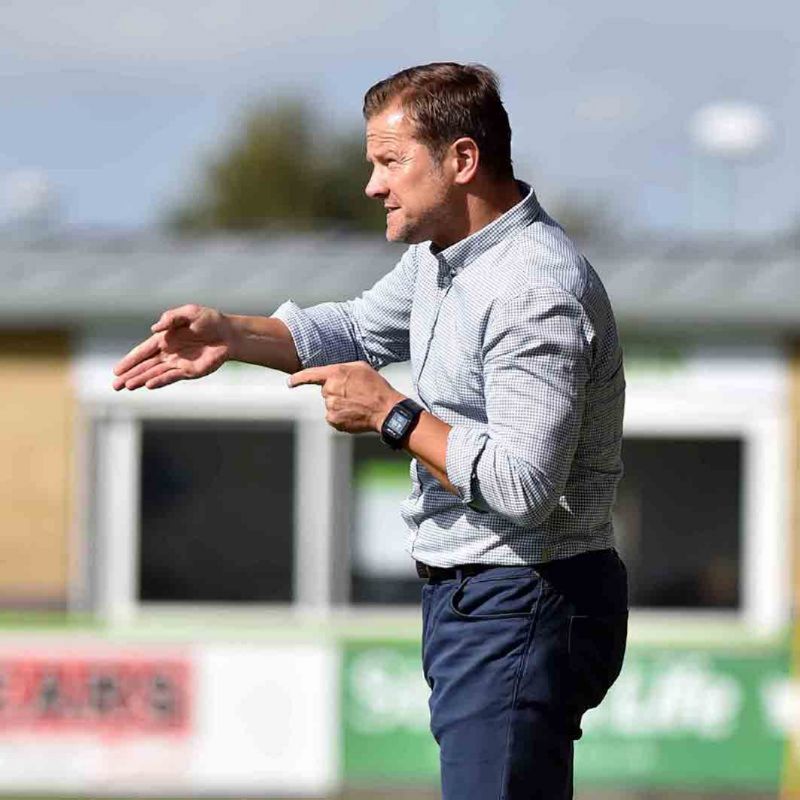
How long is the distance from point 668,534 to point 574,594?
6956mm

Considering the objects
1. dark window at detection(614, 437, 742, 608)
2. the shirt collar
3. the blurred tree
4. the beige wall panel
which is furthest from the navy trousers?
the blurred tree

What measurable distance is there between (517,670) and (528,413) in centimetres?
48

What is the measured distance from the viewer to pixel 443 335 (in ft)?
10.5

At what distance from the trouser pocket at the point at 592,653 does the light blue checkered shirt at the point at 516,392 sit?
0.44ft

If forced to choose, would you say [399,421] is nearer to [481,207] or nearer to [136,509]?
[481,207]

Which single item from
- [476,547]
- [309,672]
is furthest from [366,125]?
[309,672]

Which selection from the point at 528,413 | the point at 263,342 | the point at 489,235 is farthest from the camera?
the point at 263,342

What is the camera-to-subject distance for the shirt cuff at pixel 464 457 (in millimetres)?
3000

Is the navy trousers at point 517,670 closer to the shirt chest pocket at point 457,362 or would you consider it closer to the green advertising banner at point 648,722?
the shirt chest pocket at point 457,362

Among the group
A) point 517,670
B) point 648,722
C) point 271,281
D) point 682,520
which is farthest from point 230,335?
point 682,520

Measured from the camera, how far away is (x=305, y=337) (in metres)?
3.54

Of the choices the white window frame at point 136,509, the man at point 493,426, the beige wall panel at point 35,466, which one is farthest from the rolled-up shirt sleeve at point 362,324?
the beige wall panel at point 35,466

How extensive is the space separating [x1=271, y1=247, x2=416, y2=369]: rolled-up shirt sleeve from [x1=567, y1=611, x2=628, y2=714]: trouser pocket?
2.32 ft

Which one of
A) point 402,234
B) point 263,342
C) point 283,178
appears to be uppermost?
point 283,178
